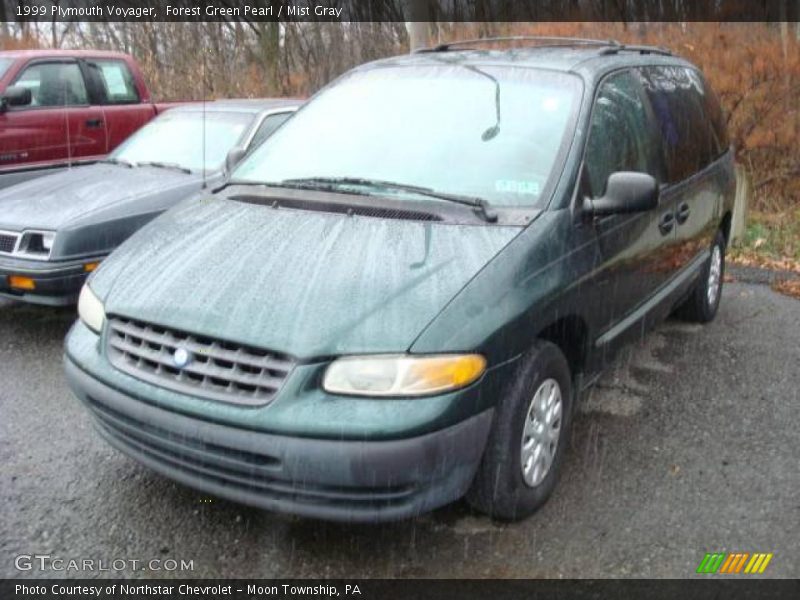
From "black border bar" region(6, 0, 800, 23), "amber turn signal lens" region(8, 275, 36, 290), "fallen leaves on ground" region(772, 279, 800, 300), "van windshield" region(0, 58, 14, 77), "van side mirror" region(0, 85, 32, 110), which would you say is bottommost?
"fallen leaves on ground" region(772, 279, 800, 300)

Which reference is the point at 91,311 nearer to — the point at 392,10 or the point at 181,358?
the point at 181,358

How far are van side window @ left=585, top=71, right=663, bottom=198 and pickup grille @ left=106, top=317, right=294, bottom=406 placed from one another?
1.77m

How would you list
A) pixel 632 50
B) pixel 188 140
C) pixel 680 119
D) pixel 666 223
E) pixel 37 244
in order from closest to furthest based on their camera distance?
1. pixel 666 223
2. pixel 632 50
3. pixel 680 119
4. pixel 37 244
5. pixel 188 140

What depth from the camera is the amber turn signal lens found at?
16.6 ft

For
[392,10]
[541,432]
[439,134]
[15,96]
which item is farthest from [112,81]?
[392,10]

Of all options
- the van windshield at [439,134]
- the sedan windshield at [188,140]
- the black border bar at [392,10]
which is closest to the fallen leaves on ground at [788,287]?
the van windshield at [439,134]

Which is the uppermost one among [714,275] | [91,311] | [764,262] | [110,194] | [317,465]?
[110,194]

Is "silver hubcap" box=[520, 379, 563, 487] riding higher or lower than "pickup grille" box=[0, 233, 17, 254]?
lower

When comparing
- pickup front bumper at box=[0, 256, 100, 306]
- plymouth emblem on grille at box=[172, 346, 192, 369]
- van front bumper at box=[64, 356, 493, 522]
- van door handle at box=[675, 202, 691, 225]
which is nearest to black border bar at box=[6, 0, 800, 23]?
van door handle at box=[675, 202, 691, 225]

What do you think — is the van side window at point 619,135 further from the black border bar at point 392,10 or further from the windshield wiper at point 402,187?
the black border bar at point 392,10

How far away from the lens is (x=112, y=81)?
28.9 feet

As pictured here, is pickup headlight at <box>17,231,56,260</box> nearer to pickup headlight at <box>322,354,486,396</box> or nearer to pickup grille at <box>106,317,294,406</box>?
pickup grille at <box>106,317,294,406</box>

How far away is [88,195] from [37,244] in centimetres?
60

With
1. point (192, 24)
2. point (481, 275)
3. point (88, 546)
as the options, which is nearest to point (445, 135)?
point (481, 275)
